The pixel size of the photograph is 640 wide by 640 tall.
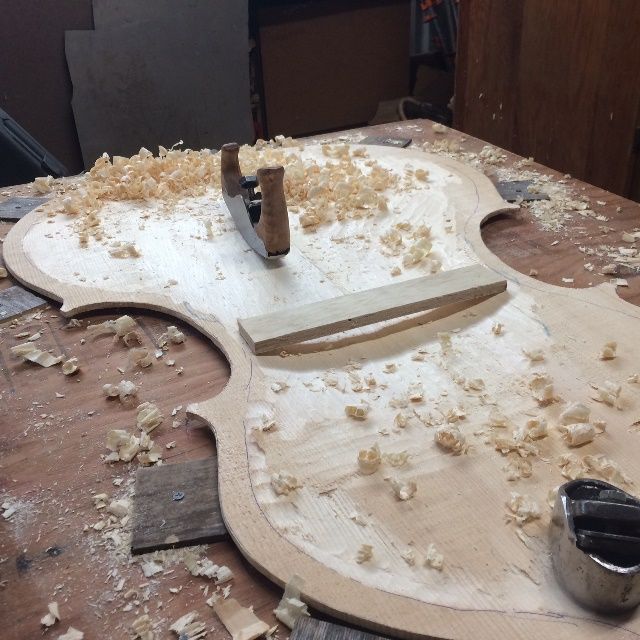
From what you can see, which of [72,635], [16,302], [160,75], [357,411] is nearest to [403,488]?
[357,411]

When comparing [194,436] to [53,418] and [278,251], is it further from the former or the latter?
[278,251]

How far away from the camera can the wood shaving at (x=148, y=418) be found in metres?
0.92

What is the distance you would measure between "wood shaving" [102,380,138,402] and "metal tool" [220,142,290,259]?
1.36 ft

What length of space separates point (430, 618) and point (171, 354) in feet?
2.08

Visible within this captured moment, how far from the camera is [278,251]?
1.28 m

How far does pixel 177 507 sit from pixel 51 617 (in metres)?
0.18

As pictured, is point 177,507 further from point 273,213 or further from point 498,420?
point 273,213

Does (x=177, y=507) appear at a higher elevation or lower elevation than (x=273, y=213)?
lower

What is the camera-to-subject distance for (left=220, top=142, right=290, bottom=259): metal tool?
1.22 meters

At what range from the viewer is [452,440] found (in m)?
0.82

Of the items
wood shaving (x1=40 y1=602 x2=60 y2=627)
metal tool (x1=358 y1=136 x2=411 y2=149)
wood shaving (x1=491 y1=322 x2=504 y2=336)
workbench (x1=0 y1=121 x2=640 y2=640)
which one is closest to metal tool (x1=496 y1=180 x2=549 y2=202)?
workbench (x1=0 y1=121 x2=640 y2=640)

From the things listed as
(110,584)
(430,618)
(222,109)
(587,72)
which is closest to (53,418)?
(110,584)

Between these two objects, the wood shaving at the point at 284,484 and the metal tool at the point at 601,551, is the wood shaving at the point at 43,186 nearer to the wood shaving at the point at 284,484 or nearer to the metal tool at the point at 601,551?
the wood shaving at the point at 284,484

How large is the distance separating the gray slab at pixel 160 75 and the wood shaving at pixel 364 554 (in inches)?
109
